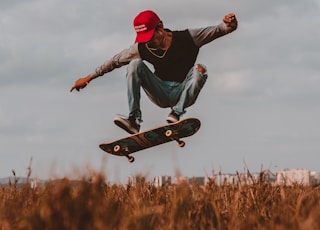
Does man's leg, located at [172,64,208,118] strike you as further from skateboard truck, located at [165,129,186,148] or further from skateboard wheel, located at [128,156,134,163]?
skateboard wheel, located at [128,156,134,163]

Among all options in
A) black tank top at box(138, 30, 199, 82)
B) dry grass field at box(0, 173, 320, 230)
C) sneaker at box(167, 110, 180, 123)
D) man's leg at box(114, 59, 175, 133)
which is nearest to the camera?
dry grass field at box(0, 173, 320, 230)

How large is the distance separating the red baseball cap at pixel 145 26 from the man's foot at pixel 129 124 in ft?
3.86

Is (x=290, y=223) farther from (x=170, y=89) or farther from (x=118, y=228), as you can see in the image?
(x=170, y=89)

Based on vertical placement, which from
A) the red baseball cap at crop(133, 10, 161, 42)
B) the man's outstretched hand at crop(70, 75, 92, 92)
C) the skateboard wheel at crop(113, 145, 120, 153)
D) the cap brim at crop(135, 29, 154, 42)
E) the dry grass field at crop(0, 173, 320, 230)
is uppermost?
the red baseball cap at crop(133, 10, 161, 42)

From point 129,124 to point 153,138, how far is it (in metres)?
0.70

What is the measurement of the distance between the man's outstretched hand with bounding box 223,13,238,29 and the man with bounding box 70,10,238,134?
0.49 ft

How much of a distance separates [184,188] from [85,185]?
1.09 meters

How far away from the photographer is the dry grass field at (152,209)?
4.63 meters

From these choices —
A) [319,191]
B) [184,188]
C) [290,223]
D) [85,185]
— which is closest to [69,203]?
[85,185]

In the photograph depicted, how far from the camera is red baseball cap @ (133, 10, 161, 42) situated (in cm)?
734

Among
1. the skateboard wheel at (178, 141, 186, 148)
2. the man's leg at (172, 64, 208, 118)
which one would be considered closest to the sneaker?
the man's leg at (172, 64, 208, 118)

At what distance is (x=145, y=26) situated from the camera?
735 cm

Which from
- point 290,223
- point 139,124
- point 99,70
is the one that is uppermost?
point 99,70

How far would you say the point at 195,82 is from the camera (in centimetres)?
764
